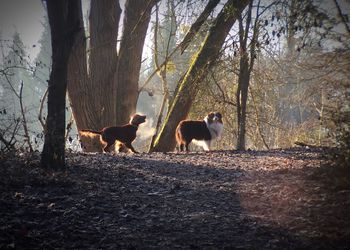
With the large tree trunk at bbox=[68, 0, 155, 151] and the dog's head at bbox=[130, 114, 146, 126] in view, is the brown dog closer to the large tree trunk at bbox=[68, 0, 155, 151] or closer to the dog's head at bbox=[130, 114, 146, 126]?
the dog's head at bbox=[130, 114, 146, 126]

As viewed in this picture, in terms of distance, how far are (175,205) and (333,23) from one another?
364cm

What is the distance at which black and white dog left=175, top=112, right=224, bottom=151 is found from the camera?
38.9 ft

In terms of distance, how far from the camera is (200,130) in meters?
12.3

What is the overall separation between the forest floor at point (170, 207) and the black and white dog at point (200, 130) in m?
4.19

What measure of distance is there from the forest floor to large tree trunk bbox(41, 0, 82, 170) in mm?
393

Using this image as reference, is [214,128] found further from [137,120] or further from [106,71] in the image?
[106,71]

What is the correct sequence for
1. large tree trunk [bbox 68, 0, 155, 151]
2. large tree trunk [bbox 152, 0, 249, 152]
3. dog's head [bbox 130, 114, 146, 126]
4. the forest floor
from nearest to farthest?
the forest floor < large tree trunk [bbox 152, 0, 249, 152] < dog's head [bbox 130, 114, 146, 126] < large tree trunk [bbox 68, 0, 155, 151]

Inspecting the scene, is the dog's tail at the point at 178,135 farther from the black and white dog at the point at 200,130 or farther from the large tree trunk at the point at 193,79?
the large tree trunk at the point at 193,79

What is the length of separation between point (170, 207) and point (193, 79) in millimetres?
6694

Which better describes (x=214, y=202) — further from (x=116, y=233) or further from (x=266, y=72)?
(x=266, y=72)

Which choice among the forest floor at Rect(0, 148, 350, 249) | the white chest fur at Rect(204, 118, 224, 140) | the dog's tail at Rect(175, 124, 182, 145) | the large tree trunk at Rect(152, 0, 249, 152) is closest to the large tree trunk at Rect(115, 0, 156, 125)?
the large tree trunk at Rect(152, 0, 249, 152)

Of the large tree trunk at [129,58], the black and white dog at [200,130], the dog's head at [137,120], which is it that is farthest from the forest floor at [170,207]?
the large tree trunk at [129,58]

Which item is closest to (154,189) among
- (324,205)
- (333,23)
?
(324,205)

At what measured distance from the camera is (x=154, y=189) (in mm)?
6242
